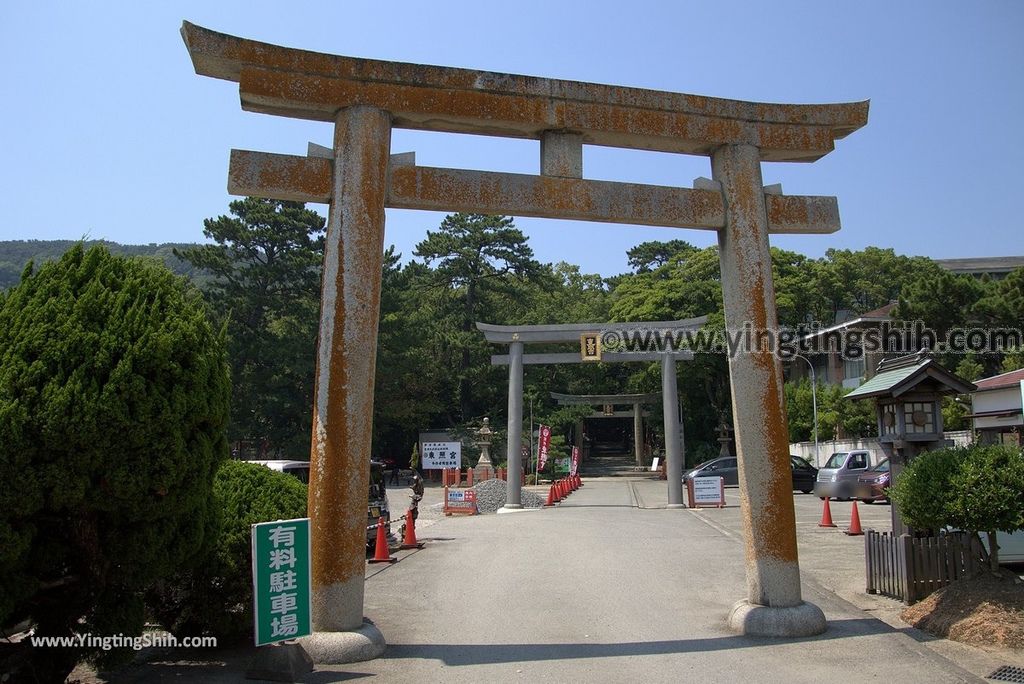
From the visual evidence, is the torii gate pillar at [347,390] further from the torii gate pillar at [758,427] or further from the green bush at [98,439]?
the torii gate pillar at [758,427]

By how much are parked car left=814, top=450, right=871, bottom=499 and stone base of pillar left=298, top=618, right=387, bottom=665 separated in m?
19.3

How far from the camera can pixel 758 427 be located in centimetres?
759

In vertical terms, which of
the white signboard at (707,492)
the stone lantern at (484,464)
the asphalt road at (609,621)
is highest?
the stone lantern at (484,464)

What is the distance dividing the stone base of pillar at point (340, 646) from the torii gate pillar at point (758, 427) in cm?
360

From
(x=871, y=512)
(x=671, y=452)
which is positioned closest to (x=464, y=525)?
(x=671, y=452)

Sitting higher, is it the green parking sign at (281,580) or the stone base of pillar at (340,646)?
the green parking sign at (281,580)

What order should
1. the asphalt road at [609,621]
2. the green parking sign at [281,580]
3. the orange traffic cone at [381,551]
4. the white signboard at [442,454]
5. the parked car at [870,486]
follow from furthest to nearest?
the white signboard at [442,454] < the parked car at [870,486] < the orange traffic cone at [381,551] < the asphalt road at [609,621] < the green parking sign at [281,580]

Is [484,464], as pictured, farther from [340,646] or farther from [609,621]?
[340,646]

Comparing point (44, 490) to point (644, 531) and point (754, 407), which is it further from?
point (644, 531)

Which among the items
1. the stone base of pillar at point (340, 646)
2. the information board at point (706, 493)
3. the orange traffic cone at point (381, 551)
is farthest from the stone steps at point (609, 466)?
the stone base of pillar at point (340, 646)

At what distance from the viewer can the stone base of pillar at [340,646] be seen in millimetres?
6332

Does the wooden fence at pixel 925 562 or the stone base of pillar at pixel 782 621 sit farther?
the wooden fence at pixel 925 562

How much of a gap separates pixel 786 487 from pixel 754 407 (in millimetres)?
839

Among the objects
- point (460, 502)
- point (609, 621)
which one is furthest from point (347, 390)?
point (460, 502)
